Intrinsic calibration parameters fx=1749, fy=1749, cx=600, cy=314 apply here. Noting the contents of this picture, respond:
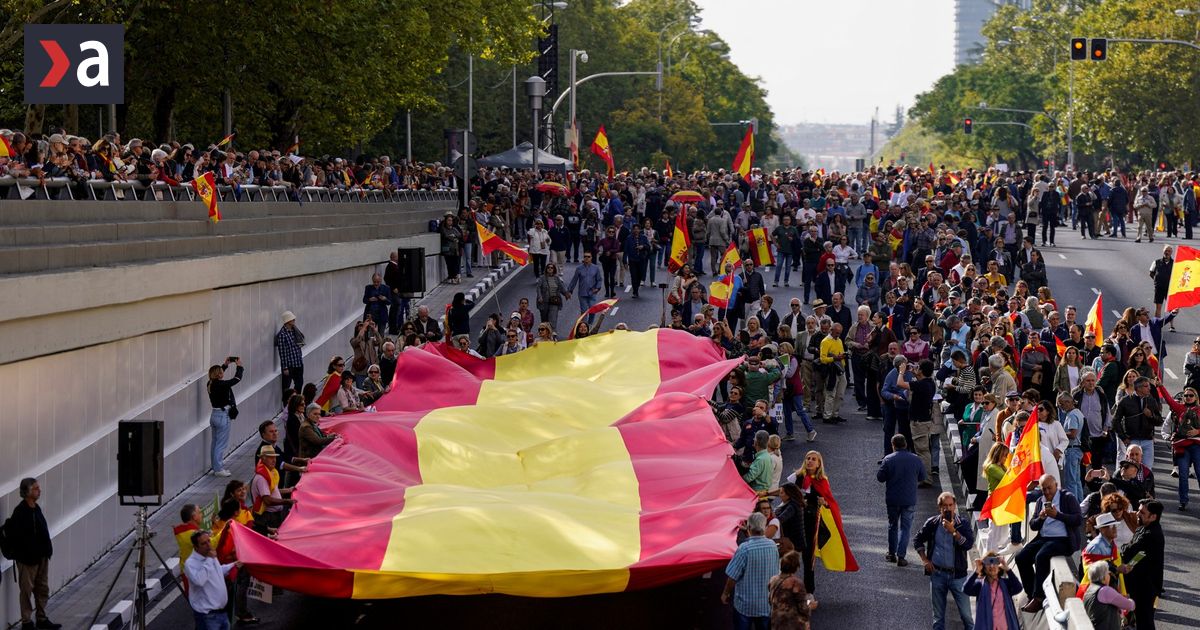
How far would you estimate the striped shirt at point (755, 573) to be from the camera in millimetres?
15320

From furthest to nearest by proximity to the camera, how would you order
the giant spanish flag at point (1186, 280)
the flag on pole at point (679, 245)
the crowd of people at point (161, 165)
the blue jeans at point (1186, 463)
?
the flag on pole at point (679, 245) → the giant spanish flag at point (1186, 280) → the blue jeans at point (1186, 463) → the crowd of people at point (161, 165)

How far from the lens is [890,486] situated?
744 inches

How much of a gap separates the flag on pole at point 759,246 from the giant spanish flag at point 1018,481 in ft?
63.3

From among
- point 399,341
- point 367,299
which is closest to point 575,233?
point 367,299

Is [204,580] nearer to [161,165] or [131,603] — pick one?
[131,603]

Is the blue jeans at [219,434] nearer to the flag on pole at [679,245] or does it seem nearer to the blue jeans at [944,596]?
the blue jeans at [944,596]

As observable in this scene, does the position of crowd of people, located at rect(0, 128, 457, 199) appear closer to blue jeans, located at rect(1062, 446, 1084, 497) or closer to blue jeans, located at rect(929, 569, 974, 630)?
blue jeans, located at rect(929, 569, 974, 630)

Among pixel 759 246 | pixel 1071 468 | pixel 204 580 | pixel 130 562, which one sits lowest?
pixel 130 562

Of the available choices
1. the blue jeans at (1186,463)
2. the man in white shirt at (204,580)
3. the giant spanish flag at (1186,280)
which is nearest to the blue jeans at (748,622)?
the man in white shirt at (204,580)

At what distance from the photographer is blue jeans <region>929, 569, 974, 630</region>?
16516 millimetres

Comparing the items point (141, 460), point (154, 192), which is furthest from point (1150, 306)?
point (141, 460)

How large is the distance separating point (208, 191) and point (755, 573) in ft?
43.5

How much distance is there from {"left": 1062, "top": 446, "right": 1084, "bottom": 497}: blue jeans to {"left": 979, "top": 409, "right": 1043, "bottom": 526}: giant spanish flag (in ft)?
10.4

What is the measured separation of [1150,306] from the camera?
37594 mm
